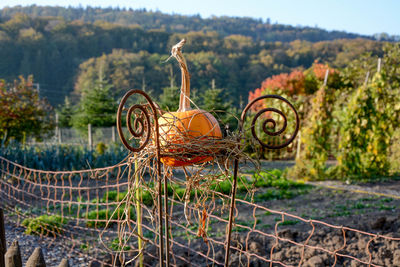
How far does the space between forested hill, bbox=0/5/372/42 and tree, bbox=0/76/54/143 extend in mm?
37001

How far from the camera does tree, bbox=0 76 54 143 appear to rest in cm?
879

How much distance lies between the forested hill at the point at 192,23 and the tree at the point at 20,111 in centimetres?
3700

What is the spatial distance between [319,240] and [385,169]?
4.51 metres

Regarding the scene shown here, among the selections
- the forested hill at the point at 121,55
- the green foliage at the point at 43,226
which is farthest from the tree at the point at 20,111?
the forested hill at the point at 121,55

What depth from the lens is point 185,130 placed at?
130 centimetres

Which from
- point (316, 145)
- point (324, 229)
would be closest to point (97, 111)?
point (316, 145)

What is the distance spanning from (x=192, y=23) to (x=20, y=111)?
44.1m

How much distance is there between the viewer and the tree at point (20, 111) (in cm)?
879

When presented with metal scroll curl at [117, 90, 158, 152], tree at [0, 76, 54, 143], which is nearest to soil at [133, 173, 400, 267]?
metal scroll curl at [117, 90, 158, 152]

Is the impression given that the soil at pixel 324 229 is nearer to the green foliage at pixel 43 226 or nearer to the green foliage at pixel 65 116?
the green foliage at pixel 43 226

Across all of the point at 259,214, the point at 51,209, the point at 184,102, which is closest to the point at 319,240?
the point at 259,214

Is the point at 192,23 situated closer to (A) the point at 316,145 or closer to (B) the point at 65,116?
(B) the point at 65,116

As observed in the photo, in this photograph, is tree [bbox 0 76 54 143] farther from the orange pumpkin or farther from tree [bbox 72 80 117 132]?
the orange pumpkin

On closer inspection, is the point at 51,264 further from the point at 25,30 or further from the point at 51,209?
the point at 25,30
